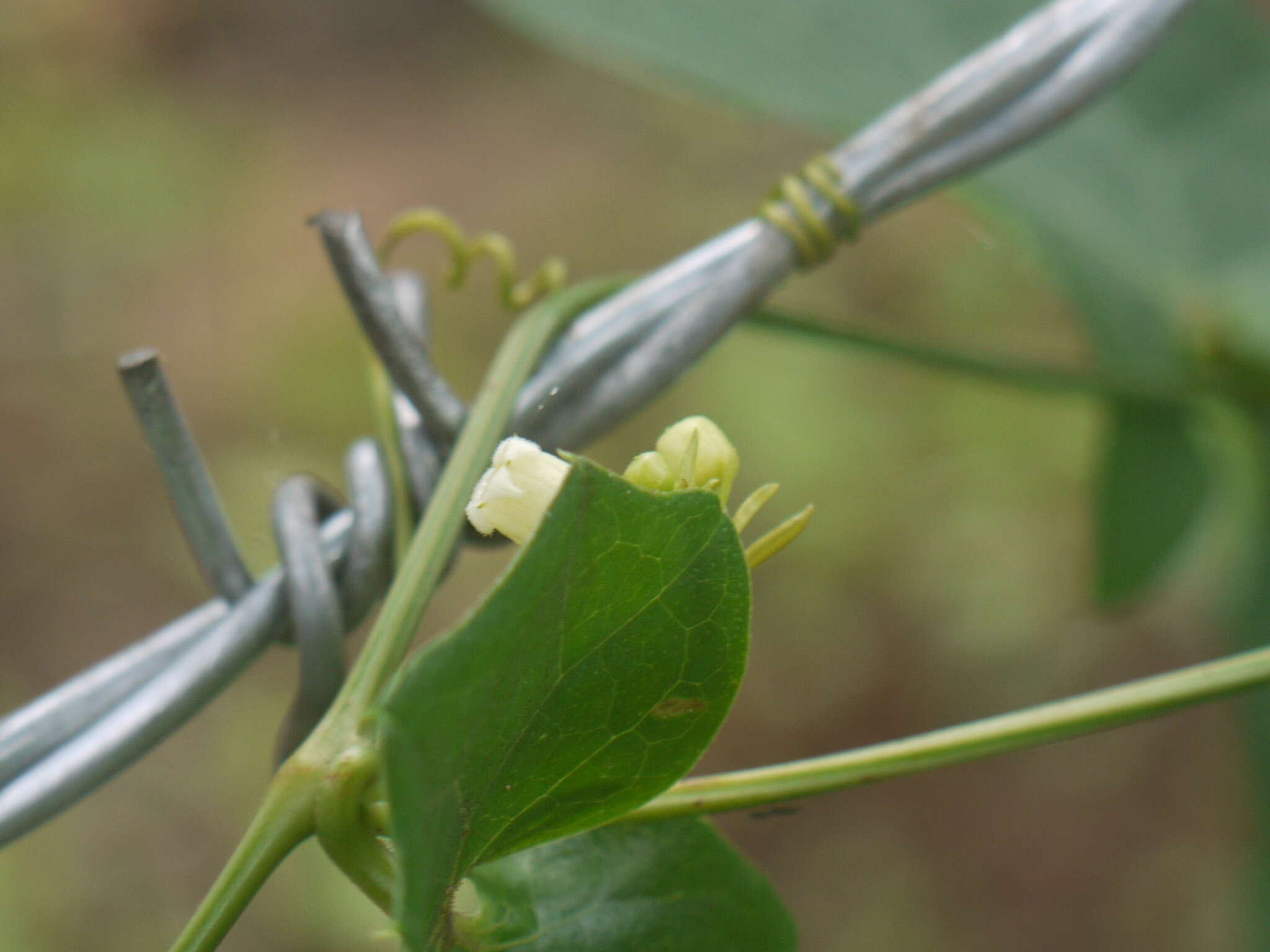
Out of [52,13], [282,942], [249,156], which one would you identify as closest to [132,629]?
[282,942]

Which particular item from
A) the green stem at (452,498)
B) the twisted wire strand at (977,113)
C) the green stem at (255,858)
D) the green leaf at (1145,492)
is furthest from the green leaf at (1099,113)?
the green stem at (255,858)

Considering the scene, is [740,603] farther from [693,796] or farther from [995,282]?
[995,282]

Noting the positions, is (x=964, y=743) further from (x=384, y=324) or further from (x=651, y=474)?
(x=384, y=324)

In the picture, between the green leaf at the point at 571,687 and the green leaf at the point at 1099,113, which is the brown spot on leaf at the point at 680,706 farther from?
the green leaf at the point at 1099,113

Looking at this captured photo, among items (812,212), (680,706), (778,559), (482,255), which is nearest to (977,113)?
(812,212)

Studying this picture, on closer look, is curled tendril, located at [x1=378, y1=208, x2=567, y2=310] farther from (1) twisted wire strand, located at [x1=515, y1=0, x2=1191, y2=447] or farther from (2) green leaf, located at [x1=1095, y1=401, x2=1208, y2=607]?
(2) green leaf, located at [x1=1095, y1=401, x2=1208, y2=607]
